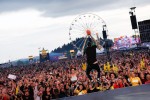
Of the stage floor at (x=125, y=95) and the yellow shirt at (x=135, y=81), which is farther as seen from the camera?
the yellow shirt at (x=135, y=81)

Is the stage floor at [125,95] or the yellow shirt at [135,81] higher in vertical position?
the stage floor at [125,95]

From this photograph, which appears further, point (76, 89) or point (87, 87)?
point (76, 89)

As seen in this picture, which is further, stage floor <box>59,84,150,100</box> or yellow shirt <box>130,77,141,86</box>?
yellow shirt <box>130,77,141,86</box>

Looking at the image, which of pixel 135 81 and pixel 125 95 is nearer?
pixel 125 95

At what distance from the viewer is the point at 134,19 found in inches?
1110

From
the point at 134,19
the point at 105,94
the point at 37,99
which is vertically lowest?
the point at 37,99

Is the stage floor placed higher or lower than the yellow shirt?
higher

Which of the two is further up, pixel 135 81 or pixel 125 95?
pixel 125 95

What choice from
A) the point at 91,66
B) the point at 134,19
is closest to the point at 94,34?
the point at 134,19

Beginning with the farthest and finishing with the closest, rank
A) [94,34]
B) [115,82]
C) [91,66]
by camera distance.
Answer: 1. [94,34]
2. [91,66]
3. [115,82]

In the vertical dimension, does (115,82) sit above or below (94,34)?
below

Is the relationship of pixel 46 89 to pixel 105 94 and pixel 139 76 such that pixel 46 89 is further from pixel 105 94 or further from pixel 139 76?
pixel 105 94

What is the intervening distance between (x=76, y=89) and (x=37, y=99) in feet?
5.55

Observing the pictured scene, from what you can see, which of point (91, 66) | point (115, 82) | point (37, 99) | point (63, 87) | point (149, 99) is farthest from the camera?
point (91, 66)
